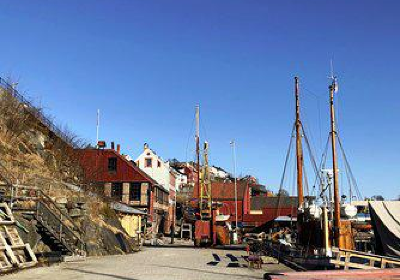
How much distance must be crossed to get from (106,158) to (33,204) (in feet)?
126

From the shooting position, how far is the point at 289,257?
2639 centimetres

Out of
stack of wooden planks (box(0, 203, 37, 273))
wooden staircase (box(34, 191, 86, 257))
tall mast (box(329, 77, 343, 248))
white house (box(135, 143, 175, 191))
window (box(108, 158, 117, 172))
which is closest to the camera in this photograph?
stack of wooden planks (box(0, 203, 37, 273))

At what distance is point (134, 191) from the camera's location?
2414 inches

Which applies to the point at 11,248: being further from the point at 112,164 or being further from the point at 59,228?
the point at 112,164

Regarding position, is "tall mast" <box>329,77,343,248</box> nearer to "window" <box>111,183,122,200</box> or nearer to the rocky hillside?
the rocky hillside

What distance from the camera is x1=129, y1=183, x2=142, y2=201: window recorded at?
200ft

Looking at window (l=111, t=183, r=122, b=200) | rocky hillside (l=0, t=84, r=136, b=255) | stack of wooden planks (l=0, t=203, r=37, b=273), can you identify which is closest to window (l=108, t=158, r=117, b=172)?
window (l=111, t=183, r=122, b=200)

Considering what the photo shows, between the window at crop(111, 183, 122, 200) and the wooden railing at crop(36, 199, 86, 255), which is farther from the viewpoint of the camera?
the window at crop(111, 183, 122, 200)

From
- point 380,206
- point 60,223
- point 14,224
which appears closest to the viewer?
point 380,206

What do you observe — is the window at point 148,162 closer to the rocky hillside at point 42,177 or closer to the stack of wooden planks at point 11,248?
the rocky hillside at point 42,177

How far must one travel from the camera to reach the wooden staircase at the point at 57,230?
22594 mm

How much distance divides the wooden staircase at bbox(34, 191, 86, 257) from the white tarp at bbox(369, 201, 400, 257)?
15.5 metres

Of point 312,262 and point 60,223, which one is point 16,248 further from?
point 312,262

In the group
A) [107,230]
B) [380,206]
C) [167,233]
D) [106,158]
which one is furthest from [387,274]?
[167,233]
